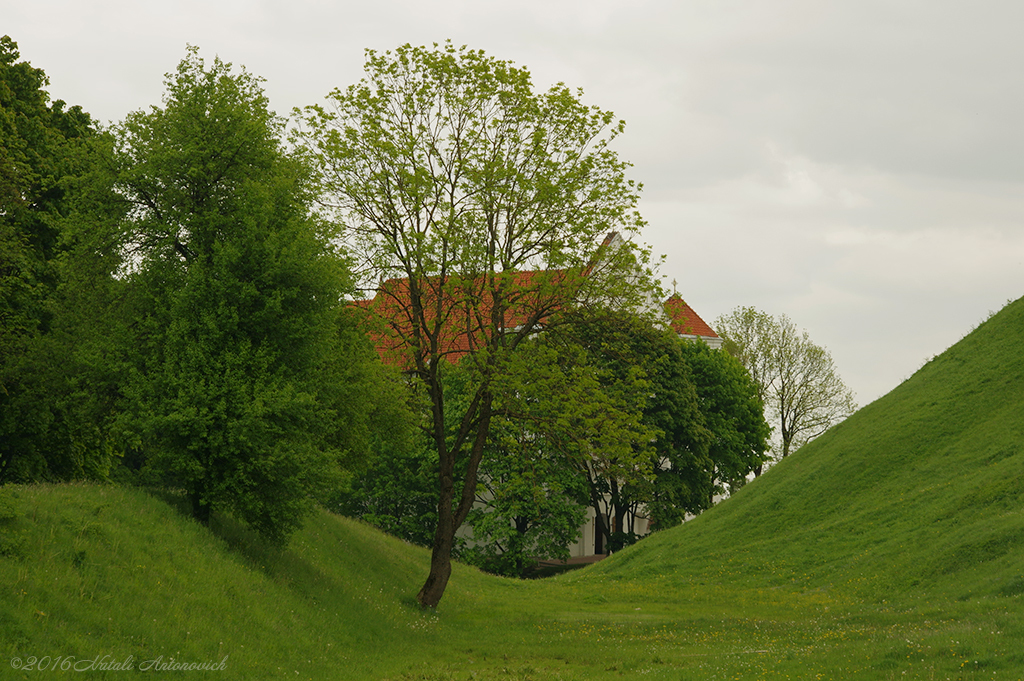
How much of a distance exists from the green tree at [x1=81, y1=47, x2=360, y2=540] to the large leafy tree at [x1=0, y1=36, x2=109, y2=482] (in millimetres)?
2539

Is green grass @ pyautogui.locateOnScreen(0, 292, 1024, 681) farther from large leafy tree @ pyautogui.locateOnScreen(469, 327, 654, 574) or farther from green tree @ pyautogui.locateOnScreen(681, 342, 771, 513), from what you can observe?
green tree @ pyautogui.locateOnScreen(681, 342, 771, 513)

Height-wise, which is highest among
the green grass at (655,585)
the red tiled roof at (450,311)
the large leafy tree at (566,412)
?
the red tiled roof at (450,311)

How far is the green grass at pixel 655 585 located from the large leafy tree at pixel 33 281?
19.2 feet

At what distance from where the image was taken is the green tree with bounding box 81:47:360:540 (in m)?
21.5

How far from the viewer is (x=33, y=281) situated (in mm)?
28719

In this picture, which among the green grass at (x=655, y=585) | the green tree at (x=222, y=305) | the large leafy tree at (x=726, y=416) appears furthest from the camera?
the large leafy tree at (x=726, y=416)

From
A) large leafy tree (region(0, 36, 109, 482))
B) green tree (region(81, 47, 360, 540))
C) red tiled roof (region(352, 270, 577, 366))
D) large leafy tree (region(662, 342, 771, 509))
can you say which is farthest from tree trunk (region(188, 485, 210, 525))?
large leafy tree (region(662, 342, 771, 509))

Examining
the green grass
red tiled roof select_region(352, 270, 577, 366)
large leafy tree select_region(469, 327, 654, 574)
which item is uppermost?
red tiled roof select_region(352, 270, 577, 366)

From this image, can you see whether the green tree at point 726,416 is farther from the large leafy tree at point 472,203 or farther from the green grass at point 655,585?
the large leafy tree at point 472,203

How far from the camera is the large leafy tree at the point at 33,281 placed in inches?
961

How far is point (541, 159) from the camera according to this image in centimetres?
2647

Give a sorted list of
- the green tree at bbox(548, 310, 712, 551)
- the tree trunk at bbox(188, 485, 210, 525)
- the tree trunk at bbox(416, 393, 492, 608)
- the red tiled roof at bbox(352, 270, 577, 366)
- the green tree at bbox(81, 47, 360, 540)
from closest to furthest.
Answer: the green tree at bbox(81, 47, 360, 540) < the tree trunk at bbox(188, 485, 210, 525) < the red tiled roof at bbox(352, 270, 577, 366) < the tree trunk at bbox(416, 393, 492, 608) < the green tree at bbox(548, 310, 712, 551)

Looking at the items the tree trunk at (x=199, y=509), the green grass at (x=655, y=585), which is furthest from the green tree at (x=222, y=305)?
the green grass at (x=655, y=585)

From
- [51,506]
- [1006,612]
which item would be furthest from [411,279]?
[1006,612]
